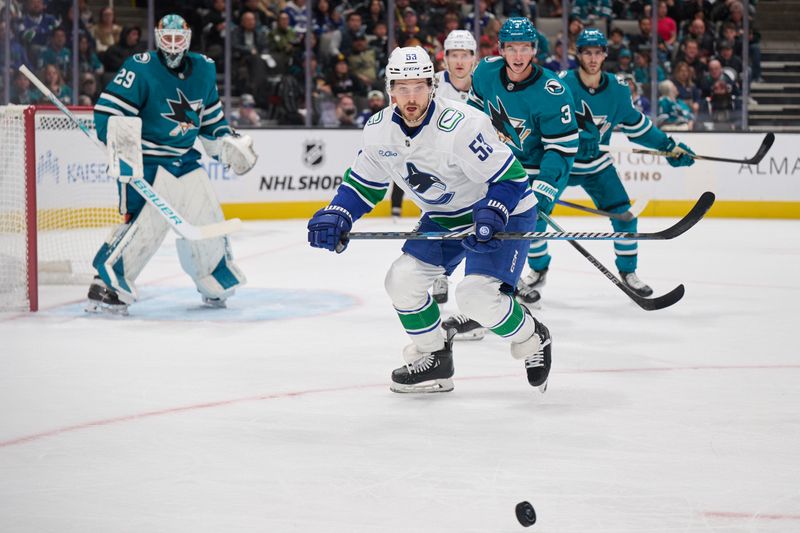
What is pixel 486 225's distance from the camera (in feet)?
10.0

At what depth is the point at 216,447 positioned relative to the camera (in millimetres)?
2775

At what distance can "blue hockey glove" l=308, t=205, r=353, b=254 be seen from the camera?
3.15 m

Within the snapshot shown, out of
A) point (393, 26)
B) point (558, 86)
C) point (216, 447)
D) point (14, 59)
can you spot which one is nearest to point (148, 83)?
point (558, 86)

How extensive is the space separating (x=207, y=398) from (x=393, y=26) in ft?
23.0

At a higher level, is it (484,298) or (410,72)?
(410,72)

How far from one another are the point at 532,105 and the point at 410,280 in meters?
1.48

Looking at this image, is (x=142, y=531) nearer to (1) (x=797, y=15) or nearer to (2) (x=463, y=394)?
(2) (x=463, y=394)

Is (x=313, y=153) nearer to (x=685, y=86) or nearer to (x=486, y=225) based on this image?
(x=685, y=86)

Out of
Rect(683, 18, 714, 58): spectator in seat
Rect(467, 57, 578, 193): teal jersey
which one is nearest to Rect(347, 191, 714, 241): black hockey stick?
Rect(467, 57, 578, 193): teal jersey

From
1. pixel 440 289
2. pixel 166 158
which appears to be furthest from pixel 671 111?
pixel 166 158

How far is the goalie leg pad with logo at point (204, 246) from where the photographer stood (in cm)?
491

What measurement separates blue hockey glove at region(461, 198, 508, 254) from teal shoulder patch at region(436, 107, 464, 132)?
22 centimetres

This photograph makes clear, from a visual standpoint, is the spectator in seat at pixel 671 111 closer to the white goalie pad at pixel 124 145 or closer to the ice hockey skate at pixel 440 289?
the ice hockey skate at pixel 440 289

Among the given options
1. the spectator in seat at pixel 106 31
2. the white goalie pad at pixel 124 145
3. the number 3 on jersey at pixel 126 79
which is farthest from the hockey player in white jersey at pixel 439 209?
the spectator in seat at pixel 106 31
